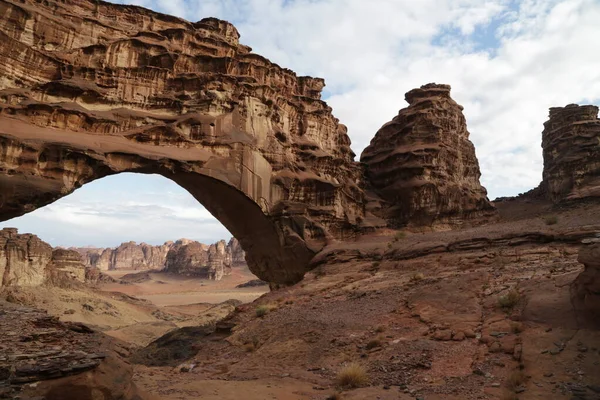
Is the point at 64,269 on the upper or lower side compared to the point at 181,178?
lower

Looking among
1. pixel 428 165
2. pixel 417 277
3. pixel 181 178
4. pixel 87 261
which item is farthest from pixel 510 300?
pixel 87 261

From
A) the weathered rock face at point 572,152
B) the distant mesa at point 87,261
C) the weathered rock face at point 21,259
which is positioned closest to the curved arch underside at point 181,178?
the weathered rock face at point 21,259

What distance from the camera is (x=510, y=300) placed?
38.7 ft

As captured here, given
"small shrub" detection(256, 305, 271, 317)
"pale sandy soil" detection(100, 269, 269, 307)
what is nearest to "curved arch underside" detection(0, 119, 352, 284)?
"small shrub" detection(256, 305, 271, 317)

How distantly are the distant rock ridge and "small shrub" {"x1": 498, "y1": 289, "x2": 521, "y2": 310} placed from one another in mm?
82265

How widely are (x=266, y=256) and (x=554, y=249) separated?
55.8 ft

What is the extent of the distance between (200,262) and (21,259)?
2234 inches

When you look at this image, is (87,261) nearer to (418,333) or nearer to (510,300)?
(418,333)

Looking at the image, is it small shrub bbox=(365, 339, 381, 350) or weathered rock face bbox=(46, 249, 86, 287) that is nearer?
small shrub bbox=(365, 339, 381, 350)

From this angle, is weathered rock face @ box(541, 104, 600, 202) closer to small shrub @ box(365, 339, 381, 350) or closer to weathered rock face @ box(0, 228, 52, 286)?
small shrub @ box(365, 339, 381, 350)

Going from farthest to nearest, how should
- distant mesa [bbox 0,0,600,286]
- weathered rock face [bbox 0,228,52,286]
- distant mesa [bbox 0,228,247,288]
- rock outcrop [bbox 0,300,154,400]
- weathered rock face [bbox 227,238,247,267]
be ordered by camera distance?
weathered rock face [bbox 227,238,247,267] < distant mesa [bbox 0,228,247,288] < weathered rock face [bbox 0,228,52,286] < distant mesa [bbox 0,0,600,286] < rock outcrop [bbox 0,300,154,400]

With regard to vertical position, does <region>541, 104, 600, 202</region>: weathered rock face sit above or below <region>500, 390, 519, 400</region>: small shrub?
above

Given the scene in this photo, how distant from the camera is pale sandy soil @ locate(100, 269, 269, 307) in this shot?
70.4 meters

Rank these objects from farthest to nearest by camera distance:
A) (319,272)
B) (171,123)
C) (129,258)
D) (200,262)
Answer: (129,258)
(200,262)
(319,272)
(171,123)
